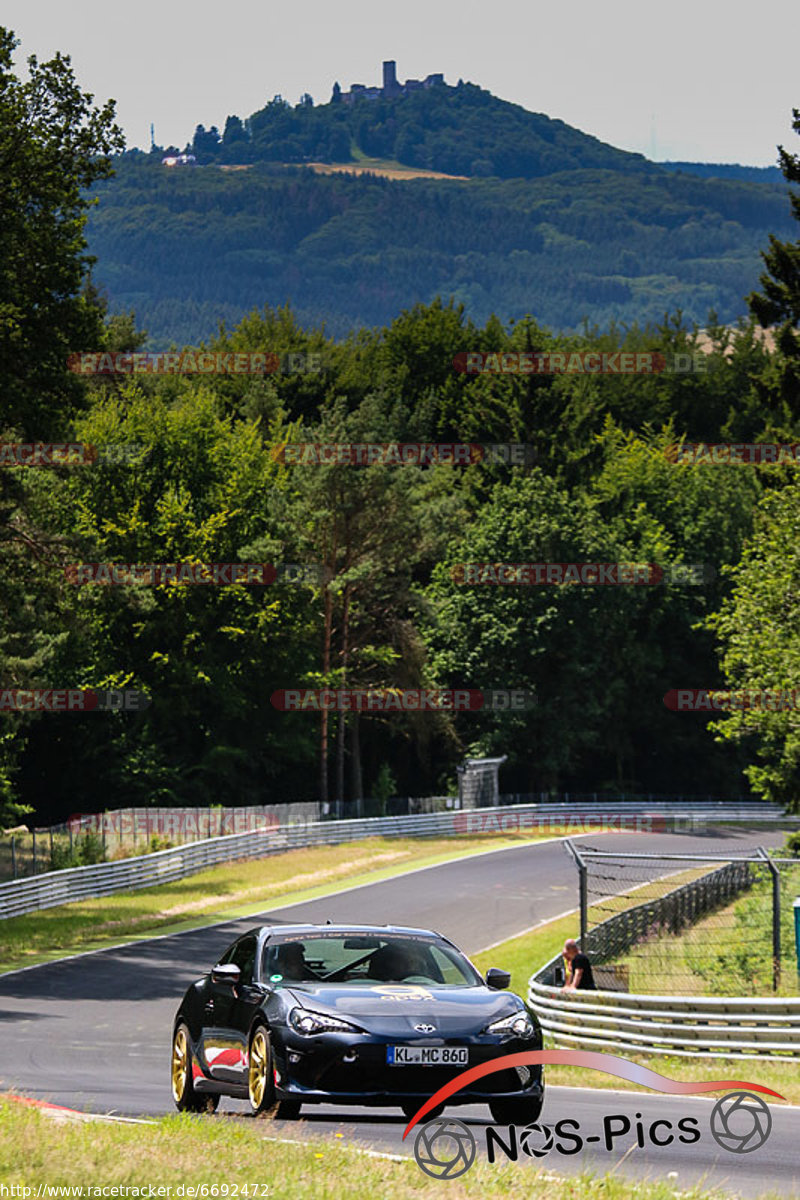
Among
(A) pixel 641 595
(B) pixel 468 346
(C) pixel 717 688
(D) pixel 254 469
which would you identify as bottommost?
(C) pixel 717 688

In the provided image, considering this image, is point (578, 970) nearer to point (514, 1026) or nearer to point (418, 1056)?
point (514, 1026)

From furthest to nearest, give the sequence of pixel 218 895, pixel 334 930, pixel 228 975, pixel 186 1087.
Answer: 1. pixel 218 895
2. pixel 186 1087
3. pixel 334 930
4. pixel 228 975

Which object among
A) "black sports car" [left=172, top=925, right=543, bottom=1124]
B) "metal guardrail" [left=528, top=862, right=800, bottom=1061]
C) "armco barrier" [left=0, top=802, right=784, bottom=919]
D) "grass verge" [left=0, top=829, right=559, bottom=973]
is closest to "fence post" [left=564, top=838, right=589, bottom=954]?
"metal guardrail" [left=528, top=862, right=800, bottom=1061]

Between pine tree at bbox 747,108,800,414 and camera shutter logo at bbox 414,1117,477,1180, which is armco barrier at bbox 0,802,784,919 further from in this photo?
camera shutter logo at bbox 414,1117,477,1180

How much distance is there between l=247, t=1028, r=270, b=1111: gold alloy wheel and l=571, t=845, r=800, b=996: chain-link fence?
1045 cm

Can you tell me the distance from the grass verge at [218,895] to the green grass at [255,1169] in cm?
2440

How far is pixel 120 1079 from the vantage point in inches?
685

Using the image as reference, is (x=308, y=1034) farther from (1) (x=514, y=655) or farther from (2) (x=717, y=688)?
(2) (x=717, y=688)

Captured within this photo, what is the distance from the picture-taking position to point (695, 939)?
3294cm

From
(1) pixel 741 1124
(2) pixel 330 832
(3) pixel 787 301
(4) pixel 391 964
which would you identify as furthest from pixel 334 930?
(2) pixel 330 832

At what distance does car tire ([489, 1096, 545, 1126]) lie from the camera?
10773 mm

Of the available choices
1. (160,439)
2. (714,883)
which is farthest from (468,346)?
(714,883)

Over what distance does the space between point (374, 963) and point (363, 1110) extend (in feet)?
6.49

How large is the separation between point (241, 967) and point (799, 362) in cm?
3388
